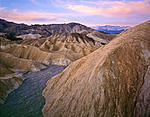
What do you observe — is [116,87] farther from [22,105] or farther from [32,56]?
[32,56]

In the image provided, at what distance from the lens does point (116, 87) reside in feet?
37.3

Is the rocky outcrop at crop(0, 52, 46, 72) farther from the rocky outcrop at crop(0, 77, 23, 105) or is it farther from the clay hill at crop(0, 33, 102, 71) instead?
the rocky outcrop at crop(0, 77, 23, 105)

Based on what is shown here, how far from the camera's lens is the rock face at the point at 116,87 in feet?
34.2

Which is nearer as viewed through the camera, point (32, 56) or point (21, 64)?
point (21, 64)

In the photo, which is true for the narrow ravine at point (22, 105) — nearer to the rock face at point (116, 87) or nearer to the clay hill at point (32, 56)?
the rock face at point (116, 87)

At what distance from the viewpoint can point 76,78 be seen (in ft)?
50.8

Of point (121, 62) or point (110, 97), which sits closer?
point (110, 97)

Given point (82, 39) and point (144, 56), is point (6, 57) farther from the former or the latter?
point (82, 39)

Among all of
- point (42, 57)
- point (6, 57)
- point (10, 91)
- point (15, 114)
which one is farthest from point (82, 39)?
point (15, 114)

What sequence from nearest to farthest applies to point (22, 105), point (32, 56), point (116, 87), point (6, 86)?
point (116, 87), point (22, 105), point (6, 86), point (32, 56)

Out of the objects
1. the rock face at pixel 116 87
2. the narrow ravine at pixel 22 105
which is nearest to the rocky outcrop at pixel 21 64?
the narrow ravine at pixel 22 105

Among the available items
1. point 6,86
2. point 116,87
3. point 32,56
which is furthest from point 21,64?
point 116,87

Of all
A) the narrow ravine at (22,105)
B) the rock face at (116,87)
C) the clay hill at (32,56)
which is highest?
the rock face at (116,87)

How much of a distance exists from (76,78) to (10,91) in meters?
15.5
